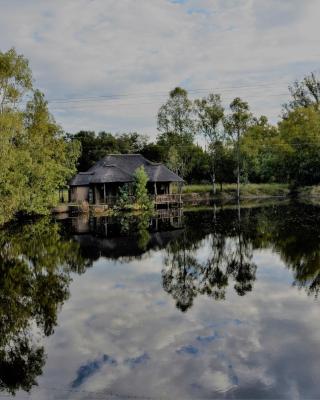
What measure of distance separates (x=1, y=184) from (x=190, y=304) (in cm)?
1806

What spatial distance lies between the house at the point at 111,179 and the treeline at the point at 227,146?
962 centimetres

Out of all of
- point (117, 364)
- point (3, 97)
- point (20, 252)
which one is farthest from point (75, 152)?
point (117, 364)

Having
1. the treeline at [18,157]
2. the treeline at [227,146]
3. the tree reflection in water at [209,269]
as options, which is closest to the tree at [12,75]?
the treeline at [18,157]

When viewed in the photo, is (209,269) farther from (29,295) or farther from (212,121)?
(212,121)

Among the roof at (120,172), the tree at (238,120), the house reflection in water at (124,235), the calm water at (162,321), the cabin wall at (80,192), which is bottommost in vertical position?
the calm water at (162,321)

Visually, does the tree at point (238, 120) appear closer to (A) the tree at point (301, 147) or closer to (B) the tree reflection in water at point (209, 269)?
(A) the tree at point (301, 147)

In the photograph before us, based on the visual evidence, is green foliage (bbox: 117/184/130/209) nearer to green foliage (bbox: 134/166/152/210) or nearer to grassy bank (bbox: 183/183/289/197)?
green foliage (bbox: 134/166/152/210)

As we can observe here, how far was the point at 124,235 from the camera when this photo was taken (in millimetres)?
23625

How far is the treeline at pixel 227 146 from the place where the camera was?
60.0 meters

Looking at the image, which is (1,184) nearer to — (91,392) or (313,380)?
(91,392)

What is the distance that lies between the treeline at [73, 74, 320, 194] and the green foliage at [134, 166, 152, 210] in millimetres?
16705

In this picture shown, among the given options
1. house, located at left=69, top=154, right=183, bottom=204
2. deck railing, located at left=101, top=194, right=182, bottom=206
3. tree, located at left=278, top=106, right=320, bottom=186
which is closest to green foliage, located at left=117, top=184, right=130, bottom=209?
deck railing, located at left=101, top=194, right=182, bottom=206

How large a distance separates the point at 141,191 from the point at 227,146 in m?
25.1

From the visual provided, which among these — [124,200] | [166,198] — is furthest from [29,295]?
[166,198]
